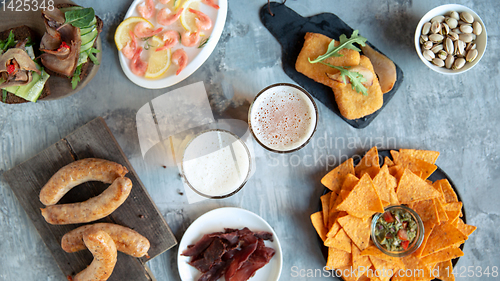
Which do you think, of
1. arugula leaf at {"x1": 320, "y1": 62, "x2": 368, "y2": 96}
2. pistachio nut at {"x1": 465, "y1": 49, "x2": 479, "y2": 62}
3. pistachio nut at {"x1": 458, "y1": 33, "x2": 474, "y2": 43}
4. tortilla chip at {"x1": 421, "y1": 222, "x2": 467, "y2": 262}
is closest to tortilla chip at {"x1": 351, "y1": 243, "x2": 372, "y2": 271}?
tortilla chip at {"x1": 421, "y1": 222, "x2": 467, "y2": 262}

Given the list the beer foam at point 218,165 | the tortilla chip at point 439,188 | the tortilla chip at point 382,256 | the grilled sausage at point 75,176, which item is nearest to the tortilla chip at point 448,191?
the tortilla chip at point 439,188

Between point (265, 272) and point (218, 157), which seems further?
point (265, 272)

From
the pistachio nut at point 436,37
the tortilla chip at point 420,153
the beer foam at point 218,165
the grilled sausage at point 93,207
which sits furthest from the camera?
the tortilla chip at point 420,153

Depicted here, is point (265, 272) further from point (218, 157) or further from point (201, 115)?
point (201, 115)

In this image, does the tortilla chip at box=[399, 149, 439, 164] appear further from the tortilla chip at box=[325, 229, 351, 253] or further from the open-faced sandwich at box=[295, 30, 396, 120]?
the tortilla chip at box=[325, 229, 351, 253]

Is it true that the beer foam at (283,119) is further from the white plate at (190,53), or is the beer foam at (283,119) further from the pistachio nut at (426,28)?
the pistachio nut at (426,28)

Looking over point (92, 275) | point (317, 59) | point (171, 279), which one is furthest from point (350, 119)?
point (92, 275)
